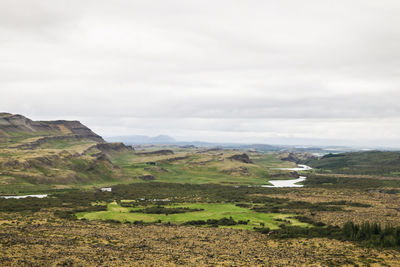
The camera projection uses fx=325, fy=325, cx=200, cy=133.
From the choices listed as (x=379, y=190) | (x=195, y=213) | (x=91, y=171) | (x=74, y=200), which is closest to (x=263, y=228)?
(x=195, y=213)

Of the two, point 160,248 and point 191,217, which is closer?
point 160,248

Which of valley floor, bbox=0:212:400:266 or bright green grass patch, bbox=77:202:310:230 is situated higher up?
valley floor, bbox=0:212:400:266

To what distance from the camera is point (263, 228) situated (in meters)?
68.1

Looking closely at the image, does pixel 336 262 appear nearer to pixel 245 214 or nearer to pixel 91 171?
pixel 245 214

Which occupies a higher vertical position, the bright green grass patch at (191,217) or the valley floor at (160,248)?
the valley floor at (160,248)

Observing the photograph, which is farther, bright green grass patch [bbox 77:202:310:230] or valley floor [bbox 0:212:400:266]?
bright green grass patch [bbox 77:202:310:230]

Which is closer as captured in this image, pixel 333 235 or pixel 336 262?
pixel 336 262

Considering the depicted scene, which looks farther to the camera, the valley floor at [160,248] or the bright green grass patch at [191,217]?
the bright green grass patch at [191,217]

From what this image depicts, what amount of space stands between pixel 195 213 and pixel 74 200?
152ft

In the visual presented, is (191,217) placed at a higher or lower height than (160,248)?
lower

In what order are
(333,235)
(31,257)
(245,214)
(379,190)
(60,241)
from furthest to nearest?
(379,190) → (245,214) → (333,235) → (60,241) → (31,257)

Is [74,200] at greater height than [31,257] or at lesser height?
lesser

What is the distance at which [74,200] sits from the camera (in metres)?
109

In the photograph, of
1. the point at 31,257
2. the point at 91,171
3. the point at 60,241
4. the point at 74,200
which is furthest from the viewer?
the point at 91,171
